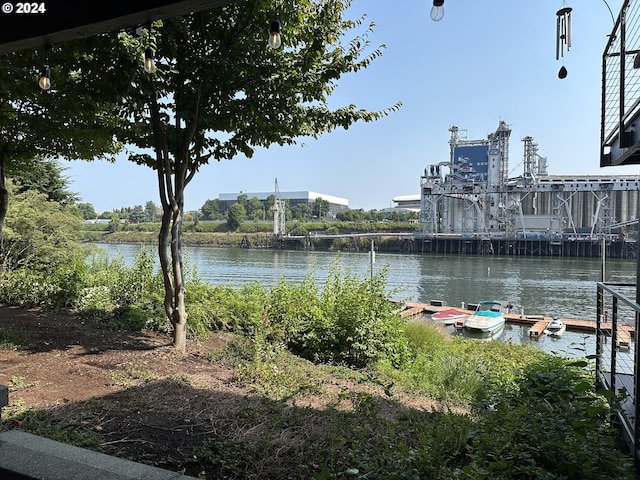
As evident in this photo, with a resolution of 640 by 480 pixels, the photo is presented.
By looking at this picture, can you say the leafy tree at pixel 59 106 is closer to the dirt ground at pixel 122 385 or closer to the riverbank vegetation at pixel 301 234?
the dirt ground at pixel 122 385

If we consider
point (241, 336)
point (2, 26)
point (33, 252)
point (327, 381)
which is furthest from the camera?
point (33, 252)

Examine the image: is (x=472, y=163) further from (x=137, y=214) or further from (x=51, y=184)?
(x=51, y=184)

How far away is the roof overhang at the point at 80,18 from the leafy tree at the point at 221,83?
74.5 inches

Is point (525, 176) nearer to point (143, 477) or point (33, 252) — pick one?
point (33, 252)

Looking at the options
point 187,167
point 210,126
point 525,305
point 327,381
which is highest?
point 210,126

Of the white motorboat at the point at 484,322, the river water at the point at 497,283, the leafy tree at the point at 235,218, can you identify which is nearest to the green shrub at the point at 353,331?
the river water at the point at 497,283

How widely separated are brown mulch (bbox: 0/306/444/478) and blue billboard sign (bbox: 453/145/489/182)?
77664 millimetres

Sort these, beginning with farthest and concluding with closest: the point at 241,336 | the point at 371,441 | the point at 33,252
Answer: the point at 33,252
the point at 241,336
the point at 371,441

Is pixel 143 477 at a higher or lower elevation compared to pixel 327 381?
higher

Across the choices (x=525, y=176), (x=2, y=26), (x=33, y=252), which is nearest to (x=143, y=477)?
(x=2, y=26)

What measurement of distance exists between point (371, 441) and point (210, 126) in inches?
146

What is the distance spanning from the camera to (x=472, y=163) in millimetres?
80000

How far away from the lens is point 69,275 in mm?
Answer: 6902

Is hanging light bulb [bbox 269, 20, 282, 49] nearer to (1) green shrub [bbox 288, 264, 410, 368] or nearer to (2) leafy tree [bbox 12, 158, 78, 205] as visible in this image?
(1) green shrub [bbox 288, 264, 410, 368]
